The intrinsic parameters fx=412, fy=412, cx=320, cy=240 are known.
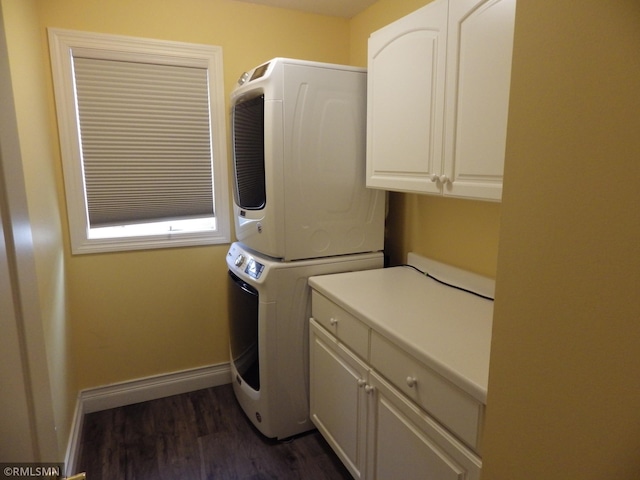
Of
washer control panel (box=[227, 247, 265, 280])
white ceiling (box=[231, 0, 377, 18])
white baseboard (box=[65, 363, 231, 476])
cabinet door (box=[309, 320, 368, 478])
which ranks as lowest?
white baseboard (box=[65, 363, 231, 476])

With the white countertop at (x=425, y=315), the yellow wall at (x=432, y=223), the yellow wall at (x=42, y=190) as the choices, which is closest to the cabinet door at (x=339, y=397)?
the white countertop at (x=425, y=315)

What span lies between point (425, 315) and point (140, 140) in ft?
5.91

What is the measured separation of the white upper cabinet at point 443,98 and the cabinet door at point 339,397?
76cm

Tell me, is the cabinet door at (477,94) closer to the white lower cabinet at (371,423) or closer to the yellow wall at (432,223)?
the yellow wall at (432,223)

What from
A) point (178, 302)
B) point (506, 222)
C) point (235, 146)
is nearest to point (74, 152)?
point (235, 146)

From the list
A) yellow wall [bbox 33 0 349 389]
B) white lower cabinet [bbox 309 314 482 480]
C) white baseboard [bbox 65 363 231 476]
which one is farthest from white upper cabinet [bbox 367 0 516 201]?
white baseboard [bbox 65 363 231 476]

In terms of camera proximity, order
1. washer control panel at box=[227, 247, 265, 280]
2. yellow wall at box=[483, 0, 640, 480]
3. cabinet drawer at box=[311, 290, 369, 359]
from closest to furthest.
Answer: yellow wall at box=[483, 0, 640, 480], cabinet drawer at box=[311, 290, 369, 359], washer control panel at box=[227, 247, 265, 280]

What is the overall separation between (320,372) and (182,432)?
0.90 metres

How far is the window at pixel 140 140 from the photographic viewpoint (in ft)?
7.00

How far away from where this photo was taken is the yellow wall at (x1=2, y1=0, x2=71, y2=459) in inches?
56.4

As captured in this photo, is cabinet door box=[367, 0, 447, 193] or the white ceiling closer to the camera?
cabinet door box=[367, 0, 447, 193]

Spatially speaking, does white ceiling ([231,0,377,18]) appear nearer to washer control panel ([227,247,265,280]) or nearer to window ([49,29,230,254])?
window ([49,29,230,254])

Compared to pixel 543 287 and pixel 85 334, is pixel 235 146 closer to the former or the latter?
pixel 85 334

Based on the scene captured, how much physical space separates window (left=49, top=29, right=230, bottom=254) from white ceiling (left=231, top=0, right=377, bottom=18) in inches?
17.8
